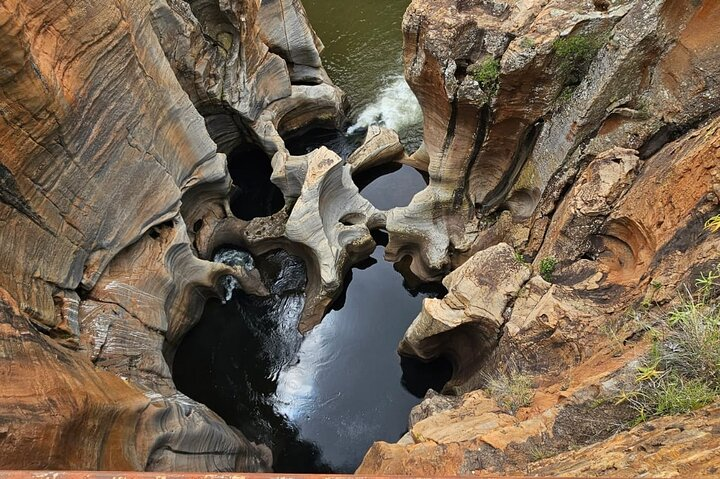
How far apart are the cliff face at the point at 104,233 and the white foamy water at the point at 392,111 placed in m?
4.47

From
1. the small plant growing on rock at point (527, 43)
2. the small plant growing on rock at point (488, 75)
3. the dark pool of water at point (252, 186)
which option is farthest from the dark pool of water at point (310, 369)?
the small plant growing on rock at point (527, 43)

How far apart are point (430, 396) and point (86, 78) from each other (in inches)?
271

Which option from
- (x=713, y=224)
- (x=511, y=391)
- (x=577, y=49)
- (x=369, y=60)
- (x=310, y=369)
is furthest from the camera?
(x=369, y=60)

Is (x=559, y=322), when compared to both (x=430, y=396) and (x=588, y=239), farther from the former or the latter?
(x=430, y=396)

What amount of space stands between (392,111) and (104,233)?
29.8 ft

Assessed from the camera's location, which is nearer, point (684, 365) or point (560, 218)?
point (684, 365)

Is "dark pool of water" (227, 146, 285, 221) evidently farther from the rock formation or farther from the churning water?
the churning water

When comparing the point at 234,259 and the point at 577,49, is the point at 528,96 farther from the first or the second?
the point at 234,259

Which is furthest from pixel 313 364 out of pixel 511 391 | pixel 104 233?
pixel 511 391

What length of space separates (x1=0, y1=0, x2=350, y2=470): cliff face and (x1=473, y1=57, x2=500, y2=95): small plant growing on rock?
543 centimetres

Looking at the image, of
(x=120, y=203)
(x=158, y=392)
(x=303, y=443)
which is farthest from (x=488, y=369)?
(x=120, y=203)

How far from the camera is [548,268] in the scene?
6438 millimetres

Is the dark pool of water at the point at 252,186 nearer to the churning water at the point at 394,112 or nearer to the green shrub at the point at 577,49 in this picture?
the churning water at the point at 394,112

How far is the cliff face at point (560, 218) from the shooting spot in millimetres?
4230
